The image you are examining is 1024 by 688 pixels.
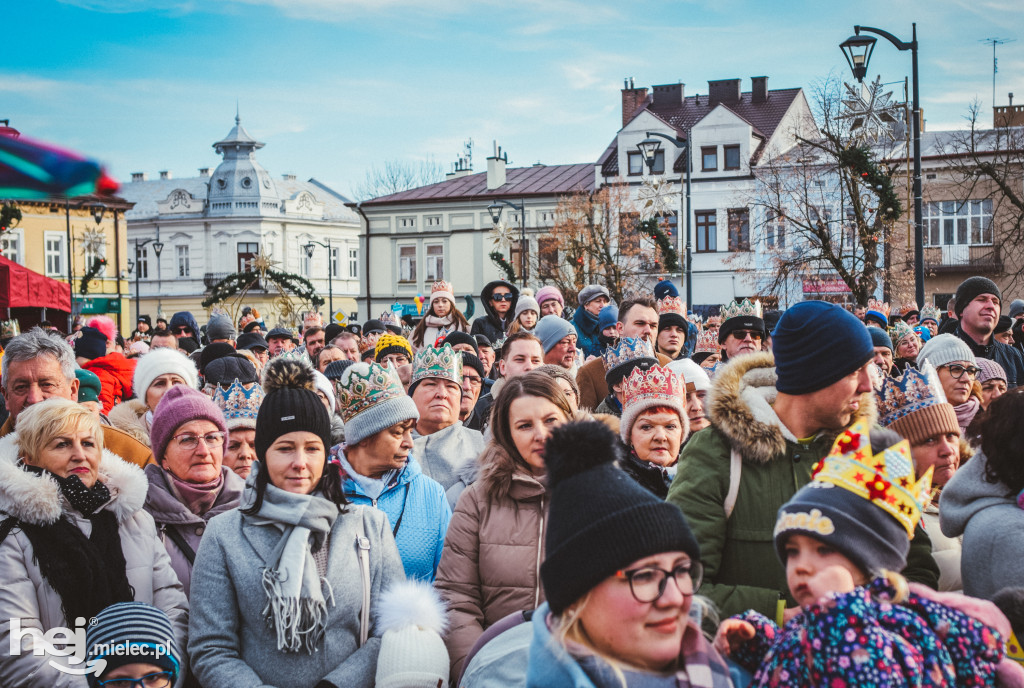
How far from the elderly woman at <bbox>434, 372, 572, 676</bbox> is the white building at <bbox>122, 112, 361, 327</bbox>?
63756mm

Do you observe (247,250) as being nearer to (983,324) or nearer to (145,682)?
(983,324)

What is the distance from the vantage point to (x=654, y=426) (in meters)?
4.41

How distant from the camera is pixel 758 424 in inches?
118

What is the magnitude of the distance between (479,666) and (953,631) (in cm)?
144

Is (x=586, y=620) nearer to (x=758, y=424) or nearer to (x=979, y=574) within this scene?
(x=758, y=424)

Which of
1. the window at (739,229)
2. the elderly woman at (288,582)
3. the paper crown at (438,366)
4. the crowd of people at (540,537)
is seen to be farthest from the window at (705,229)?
the elderly woman at (288,582)

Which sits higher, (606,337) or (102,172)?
(102,172)

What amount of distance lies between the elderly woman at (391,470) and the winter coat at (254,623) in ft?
2.12

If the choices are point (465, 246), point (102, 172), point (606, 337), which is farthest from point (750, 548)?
point (465, 246)

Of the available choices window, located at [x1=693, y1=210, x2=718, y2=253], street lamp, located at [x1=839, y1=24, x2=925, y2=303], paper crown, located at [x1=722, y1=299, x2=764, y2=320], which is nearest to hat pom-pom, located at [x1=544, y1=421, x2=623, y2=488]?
paper crown, located at [x1=722, y1=299, x2=764, y2=320]

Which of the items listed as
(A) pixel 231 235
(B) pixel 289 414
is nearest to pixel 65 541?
(B) pixel 289 414

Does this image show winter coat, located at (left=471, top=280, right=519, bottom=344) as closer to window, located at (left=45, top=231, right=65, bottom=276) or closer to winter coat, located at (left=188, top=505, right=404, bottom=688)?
winter coat, located at (left=188, top=505, right=404, bottom=688)

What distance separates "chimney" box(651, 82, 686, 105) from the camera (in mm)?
49031

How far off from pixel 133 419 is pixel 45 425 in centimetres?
186
